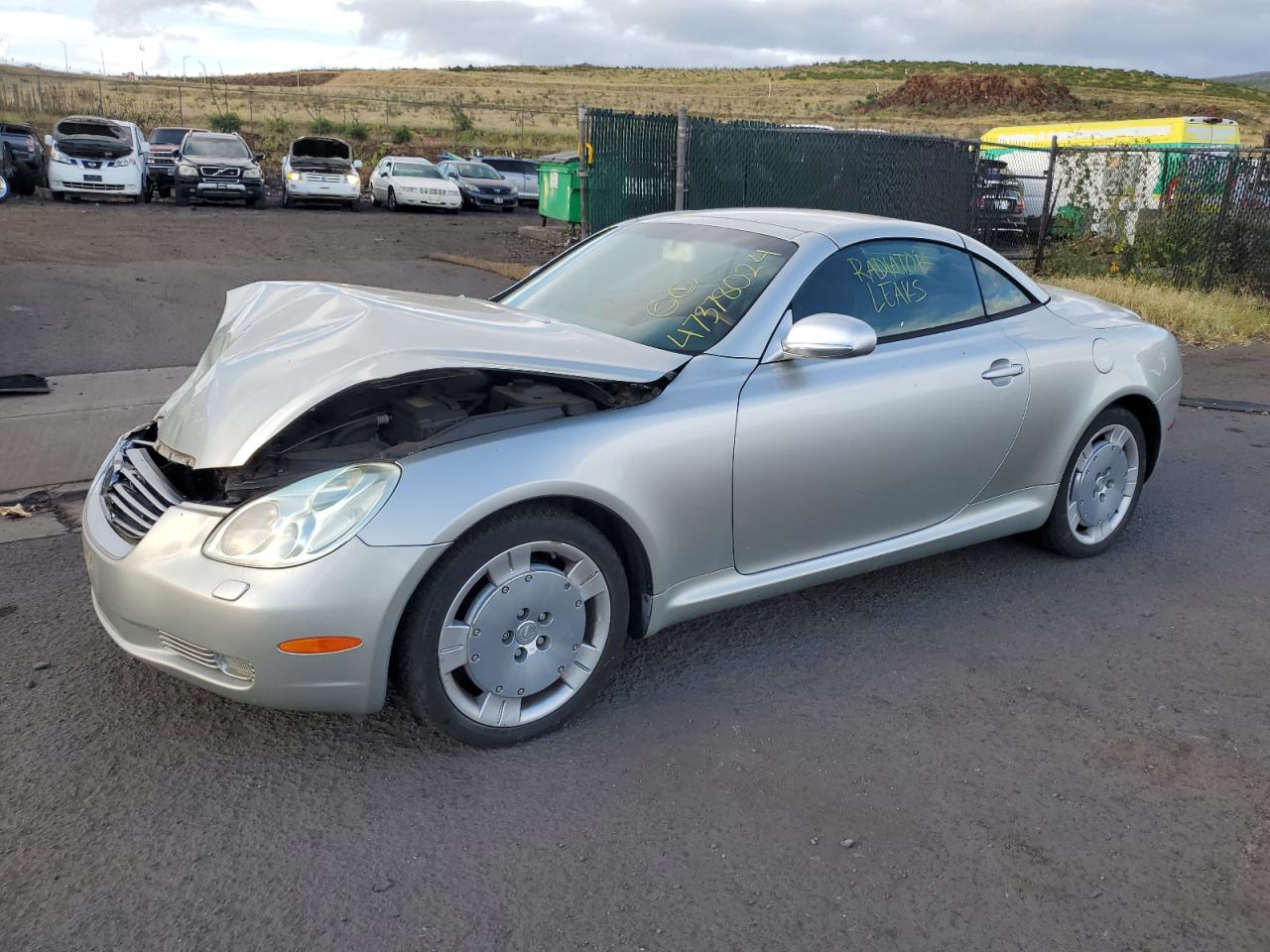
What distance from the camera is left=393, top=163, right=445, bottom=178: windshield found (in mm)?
24156

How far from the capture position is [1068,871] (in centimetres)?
273

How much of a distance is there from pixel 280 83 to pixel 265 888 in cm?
10440

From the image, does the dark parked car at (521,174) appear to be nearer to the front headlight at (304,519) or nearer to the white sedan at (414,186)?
the white sedan at (414,186)

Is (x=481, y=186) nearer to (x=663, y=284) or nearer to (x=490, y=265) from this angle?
(x=490, y=265)

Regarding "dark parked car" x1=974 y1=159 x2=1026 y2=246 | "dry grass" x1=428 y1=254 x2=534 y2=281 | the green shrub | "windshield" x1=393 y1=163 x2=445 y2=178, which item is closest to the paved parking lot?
"dry grass" x1=428 y1=254 x2=534 y2=281

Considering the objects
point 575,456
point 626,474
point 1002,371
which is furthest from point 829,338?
point 1002,371

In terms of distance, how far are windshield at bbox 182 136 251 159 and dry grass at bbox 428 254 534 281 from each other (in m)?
9.73

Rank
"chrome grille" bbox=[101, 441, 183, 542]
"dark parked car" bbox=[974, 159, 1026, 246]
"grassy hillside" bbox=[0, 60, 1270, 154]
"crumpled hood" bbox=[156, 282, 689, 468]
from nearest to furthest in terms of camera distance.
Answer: "crumpled hood" bbox=[156, 282, 689, 468] < "chrome grille" bbox=[101, 441, 183, 542] < "dark parked car" bbox=[974, 159, 1026, 246] < "grassy hillside" bbox=[0, 60, 1270, 154]

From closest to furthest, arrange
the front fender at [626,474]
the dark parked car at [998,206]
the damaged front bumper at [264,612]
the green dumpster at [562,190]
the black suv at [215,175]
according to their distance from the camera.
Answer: the damaged front bumper at [264,612] → the front fender at [626,474] → the green dumpster at [562,190] → the dark parked car at [998,206] → the black suv at [215,175]

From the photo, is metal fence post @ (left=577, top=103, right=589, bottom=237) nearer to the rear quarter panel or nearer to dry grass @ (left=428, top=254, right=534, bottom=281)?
dry grass @ (left=428, top=254, right=534, bottom=281)

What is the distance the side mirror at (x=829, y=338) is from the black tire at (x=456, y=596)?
914mm

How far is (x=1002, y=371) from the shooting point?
425cm

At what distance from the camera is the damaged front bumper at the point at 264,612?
282 cm

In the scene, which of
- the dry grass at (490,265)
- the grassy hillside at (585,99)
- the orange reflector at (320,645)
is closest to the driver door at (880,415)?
the orange reflector at (320,645)
